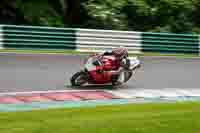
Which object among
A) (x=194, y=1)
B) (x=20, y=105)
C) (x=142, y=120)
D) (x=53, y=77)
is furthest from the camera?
(x=194, y=1)

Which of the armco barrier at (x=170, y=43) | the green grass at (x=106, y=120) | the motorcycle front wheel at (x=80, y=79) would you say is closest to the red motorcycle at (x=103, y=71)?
the motorcycle front wheel at (x=80, y=79)

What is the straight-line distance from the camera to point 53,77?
45.1 ft

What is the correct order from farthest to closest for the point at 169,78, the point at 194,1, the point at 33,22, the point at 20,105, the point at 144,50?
the point at 194,1, the point at 33,22, the point at 144,50, the point at 169,78, the point at 20,105

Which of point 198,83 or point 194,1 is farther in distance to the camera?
point 194,1

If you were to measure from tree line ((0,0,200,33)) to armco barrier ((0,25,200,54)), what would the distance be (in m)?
2.52

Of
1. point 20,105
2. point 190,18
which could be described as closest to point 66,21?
point 190,18

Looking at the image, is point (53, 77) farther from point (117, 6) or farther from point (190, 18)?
point (190, 18)

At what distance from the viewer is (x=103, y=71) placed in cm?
1261

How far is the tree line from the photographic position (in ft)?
76.1

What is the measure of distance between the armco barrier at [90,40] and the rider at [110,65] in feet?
22.1

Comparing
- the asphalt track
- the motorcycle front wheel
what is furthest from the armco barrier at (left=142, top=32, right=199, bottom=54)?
the motorcycle front wheel

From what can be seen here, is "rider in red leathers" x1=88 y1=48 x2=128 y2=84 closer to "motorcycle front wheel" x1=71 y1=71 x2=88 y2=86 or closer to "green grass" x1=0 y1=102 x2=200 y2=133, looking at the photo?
"motorcycle front wheel" x1=71 y1=71 x2=88 y2=86

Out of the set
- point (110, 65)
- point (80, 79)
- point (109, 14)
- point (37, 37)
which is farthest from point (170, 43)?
point (80, 79)

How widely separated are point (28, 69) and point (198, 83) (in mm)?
3975
